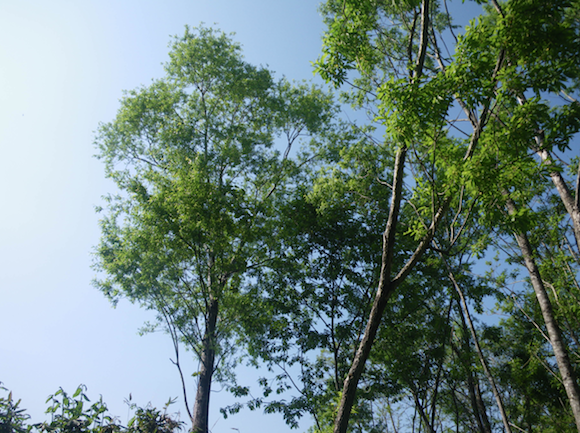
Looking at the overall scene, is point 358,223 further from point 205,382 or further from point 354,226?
point 205,382

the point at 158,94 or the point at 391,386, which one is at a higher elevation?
the point at 158,94

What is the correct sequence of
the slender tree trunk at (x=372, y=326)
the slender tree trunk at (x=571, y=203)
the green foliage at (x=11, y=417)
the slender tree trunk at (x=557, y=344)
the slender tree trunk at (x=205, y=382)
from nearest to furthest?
the green foliage at (x=11, y=417)
the slender tree trunk at (x=372, y=326)
the slender tree trunk at (x=571, y=203)
the slender tree trunk at (x=557, y=344)
the slender tree trunk at (x=205, y=382)

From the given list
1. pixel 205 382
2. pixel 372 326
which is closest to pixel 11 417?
pixel 372 326

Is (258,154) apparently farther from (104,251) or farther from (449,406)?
(449,406)

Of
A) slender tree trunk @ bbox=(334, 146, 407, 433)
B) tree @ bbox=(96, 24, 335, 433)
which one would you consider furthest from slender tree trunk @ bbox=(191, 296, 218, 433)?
slender tree trunk @ bbox=(334, 146, 407, 433)

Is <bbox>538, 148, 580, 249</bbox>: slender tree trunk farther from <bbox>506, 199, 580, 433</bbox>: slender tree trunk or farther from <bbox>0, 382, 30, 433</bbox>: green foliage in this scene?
<bbox>0, 382, 30, 433</bbox>: green foliage

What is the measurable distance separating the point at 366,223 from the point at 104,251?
24.3 ft

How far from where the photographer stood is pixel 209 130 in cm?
1209

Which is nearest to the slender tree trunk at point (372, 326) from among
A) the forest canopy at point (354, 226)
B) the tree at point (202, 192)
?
the forest canopy at point (354, 226)

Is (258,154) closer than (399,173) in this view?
No

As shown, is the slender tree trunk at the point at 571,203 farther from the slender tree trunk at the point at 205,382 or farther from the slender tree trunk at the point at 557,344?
the slender tree trunk at the point at 205,382

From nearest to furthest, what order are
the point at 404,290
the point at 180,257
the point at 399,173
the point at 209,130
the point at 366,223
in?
the point at 399,173 < the point at 180,257 < the point at 404,290 < the point at 366,223 < the point at 209,130

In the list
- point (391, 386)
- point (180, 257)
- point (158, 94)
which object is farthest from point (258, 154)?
point (391, 386)

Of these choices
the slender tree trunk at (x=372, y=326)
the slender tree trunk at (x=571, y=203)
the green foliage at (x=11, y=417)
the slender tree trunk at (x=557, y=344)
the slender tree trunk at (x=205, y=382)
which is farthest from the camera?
the slender tree trunk at (x=205, y=382)
